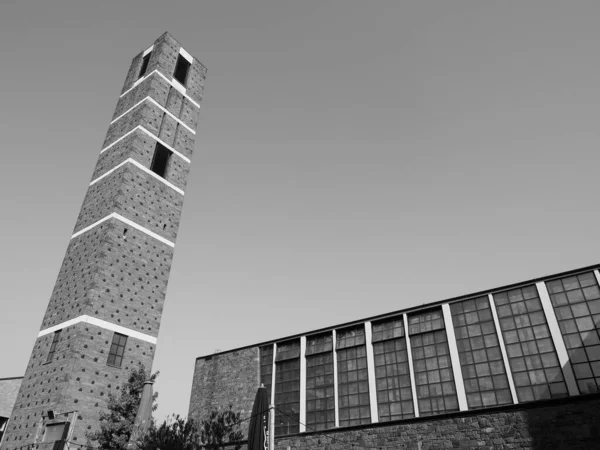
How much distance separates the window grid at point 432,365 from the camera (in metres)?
20.5

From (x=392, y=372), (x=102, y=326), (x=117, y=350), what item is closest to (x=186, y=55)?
(x=102, y=326)

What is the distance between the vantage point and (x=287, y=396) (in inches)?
995

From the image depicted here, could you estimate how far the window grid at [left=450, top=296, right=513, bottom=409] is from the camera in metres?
19.5

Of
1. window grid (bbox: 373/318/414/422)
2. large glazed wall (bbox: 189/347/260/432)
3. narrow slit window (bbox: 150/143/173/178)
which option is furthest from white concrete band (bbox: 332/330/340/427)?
narrow slit window (bbox: 150/143/173/178)

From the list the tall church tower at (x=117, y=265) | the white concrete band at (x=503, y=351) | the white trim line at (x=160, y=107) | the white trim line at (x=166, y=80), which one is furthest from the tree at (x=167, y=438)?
the white trim line at (x=166, y=80)

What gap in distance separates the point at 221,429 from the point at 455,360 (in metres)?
13.1

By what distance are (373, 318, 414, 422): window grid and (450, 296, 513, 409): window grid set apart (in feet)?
9.00

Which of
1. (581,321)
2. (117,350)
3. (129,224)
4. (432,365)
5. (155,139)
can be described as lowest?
(432,365)

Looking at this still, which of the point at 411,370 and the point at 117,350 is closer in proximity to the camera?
the point at 411,370

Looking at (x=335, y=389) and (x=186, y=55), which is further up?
(x=186, y=55)

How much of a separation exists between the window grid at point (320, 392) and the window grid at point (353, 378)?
55 centimetres

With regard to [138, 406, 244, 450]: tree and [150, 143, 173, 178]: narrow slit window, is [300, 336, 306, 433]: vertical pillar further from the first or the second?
[150, 143, 173, 178]: narrow slit window

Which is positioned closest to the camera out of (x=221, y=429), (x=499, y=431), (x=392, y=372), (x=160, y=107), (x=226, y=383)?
(x=499, y=431)

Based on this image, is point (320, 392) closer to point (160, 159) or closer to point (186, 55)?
point (160, 159)
